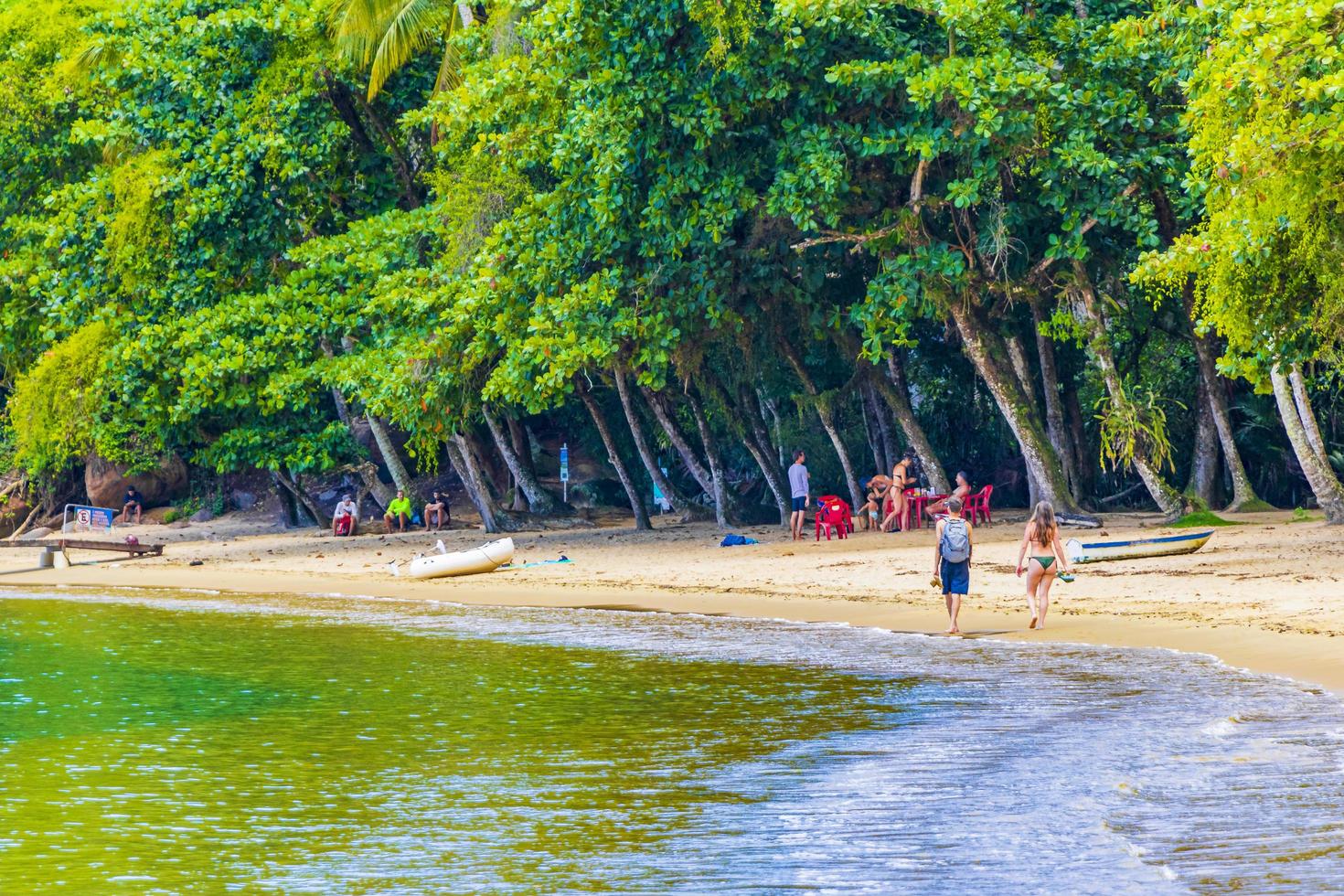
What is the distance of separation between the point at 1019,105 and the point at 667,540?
9.35m

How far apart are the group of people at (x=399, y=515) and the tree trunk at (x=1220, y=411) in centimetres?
1443

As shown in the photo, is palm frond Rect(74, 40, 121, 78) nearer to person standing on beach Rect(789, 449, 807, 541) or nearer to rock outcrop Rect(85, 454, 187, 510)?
rock outcrop Rect(85, 454, 187, 510)

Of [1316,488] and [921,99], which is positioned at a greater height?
[921,99]

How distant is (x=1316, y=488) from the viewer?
19.9 meters

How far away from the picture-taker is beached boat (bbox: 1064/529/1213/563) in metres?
17.5

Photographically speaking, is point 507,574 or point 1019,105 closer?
point 1019,105

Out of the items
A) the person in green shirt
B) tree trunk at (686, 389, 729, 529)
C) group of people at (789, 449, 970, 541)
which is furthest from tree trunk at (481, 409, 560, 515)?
group of people at (789, 449, 970, 541)

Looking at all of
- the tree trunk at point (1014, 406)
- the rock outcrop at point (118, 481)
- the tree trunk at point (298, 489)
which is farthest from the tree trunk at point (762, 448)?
the rock outcrop at point (118, 481)

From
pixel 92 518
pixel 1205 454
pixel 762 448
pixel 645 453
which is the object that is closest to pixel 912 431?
pixel 762 448

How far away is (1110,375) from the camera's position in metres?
21.3

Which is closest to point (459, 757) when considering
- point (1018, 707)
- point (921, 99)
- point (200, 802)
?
point (200, 802)

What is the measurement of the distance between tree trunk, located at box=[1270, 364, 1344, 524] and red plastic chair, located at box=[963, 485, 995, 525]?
4.80 meters

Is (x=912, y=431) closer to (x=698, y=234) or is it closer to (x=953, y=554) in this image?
(x=698, y=234)

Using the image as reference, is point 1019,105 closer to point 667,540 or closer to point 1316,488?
point 1316,488
